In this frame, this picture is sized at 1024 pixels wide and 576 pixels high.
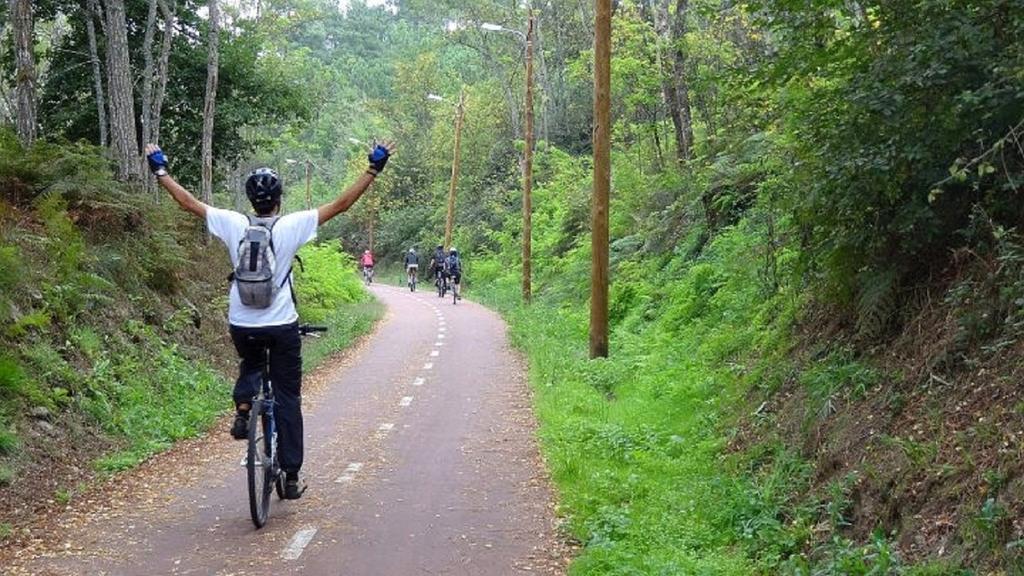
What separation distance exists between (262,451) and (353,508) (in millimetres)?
1074

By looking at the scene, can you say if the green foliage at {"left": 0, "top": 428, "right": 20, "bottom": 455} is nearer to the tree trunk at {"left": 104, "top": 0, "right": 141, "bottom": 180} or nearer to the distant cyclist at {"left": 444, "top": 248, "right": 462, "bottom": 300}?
the tree trunk at {"left": 104, "top": 0, "right": 141, "bottom": 180}

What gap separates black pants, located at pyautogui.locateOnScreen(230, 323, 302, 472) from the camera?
6.71 m

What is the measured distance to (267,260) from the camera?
6.50m

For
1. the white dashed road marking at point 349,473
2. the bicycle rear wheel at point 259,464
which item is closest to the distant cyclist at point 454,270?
the white dashed road marking at point 349,473

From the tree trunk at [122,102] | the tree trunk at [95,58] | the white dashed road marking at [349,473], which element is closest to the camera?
the white dashed road marking at [349,473]

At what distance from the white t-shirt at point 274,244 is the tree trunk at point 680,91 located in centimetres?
1778

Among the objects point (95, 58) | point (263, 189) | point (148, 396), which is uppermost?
point (95, 58)

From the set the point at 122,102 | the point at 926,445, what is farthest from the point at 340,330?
the point at 926,445

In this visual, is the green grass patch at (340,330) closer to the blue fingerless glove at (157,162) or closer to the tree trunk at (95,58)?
the tree trunk at (95,58)

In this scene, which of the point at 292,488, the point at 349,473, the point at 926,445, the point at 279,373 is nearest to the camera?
the point at 926,445

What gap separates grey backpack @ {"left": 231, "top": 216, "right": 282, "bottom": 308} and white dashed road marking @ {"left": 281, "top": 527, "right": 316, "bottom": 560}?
1641 mm

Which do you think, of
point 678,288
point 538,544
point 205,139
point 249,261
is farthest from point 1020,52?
point 205,139

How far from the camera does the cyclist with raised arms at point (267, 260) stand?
6523mm

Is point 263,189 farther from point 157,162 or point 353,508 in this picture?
point 353,508
